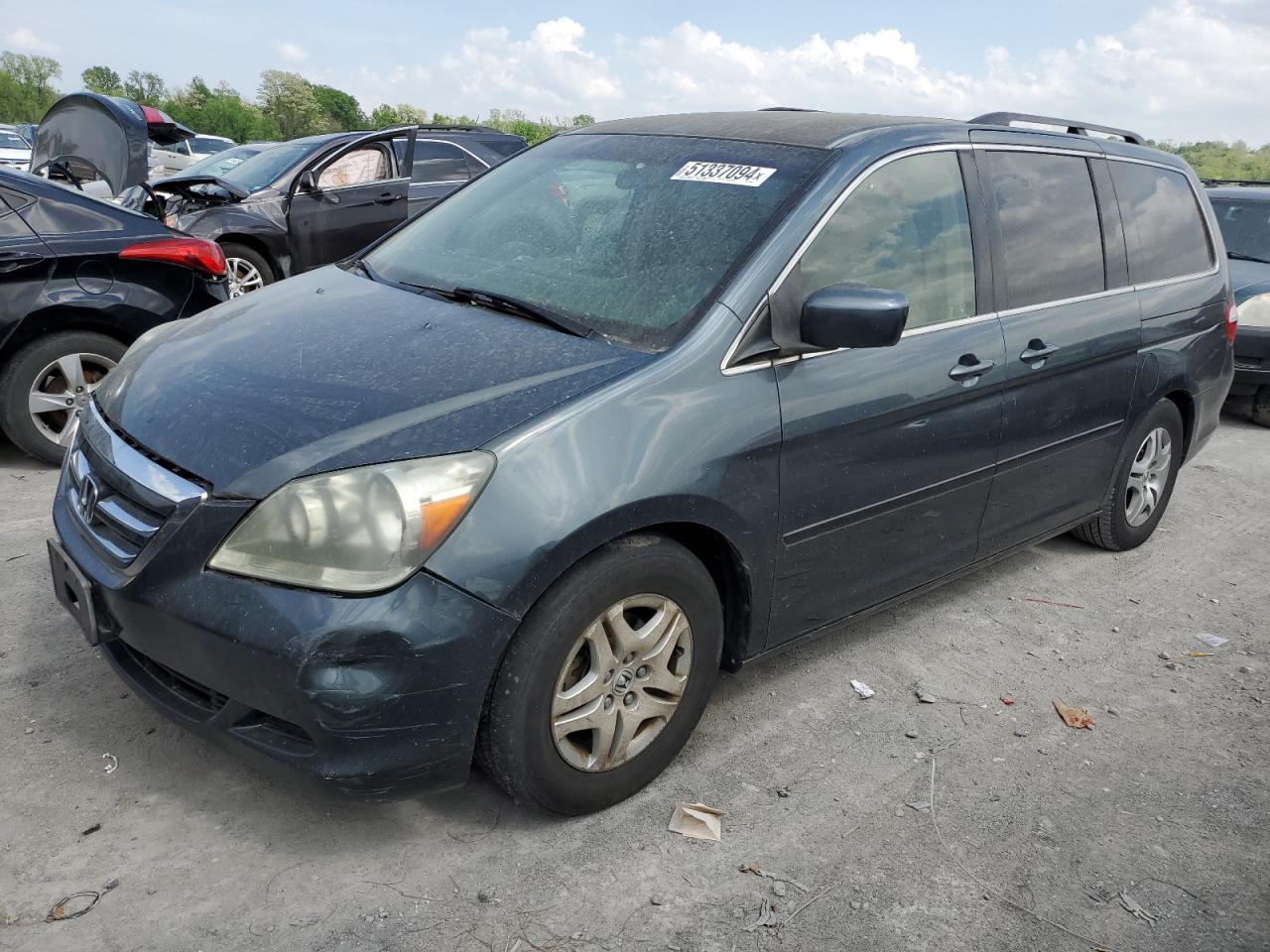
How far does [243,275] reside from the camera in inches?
355

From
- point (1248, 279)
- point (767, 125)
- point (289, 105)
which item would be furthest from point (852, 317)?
point (289, 105)

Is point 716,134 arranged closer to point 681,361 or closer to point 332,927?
point 681,361

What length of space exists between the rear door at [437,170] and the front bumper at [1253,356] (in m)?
6.55

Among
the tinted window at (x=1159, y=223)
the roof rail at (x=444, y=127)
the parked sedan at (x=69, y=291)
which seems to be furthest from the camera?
the roof rail at (x=444, y=127)

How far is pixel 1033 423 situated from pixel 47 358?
446 cm

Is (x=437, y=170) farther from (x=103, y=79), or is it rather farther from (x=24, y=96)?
(x=103, y=79)

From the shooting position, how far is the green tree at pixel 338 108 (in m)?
80.9

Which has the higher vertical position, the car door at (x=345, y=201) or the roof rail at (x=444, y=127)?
the roof rail at (x=444, y=127)

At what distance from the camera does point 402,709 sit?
246 cm

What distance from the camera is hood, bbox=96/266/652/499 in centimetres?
256

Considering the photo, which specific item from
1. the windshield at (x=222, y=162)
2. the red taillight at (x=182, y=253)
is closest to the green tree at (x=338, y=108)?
the windshield at (x=222, y=162)

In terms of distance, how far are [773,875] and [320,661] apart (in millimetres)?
1236

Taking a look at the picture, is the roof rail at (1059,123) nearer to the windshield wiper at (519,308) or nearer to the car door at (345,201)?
the windshield wiper at (519,308)

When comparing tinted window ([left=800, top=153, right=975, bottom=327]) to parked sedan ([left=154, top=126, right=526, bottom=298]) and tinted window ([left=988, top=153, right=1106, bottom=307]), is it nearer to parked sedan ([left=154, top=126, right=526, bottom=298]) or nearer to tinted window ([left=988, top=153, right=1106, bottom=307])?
tinted window ([left=988, top=153, right=1106, bottom=307])
